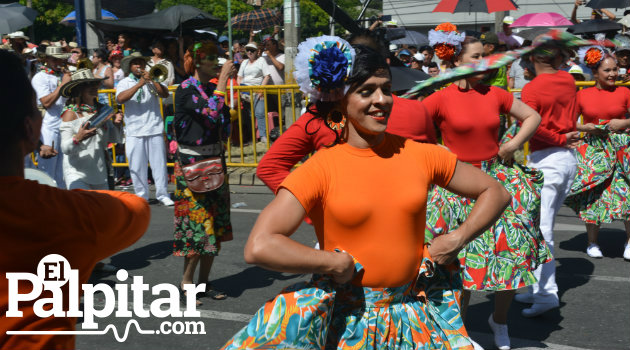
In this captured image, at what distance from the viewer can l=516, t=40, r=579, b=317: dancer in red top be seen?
602cm

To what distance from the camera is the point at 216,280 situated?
6.61 meters

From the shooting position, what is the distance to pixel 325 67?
3000mm

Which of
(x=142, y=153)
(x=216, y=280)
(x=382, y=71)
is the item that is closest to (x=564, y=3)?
(x=142, y=153)

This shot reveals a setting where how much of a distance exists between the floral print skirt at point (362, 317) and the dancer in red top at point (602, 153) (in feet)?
15.8

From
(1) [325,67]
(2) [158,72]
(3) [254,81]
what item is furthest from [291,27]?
(1) [325,67]

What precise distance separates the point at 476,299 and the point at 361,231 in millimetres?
3470

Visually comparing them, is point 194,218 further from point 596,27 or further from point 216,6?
point 216,6

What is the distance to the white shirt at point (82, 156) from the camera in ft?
22.3

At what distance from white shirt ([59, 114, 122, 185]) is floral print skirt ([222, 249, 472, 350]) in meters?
4.50

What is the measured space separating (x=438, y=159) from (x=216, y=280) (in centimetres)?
398

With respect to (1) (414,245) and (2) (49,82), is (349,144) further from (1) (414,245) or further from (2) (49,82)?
(2) (49,82)

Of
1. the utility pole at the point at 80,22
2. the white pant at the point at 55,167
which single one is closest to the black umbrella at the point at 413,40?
the utility pole at the point at 80,22

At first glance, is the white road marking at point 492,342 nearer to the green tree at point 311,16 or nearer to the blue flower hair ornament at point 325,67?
the blue flower hair ornament at point 325,67

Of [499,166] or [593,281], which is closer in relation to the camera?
[499,166]
